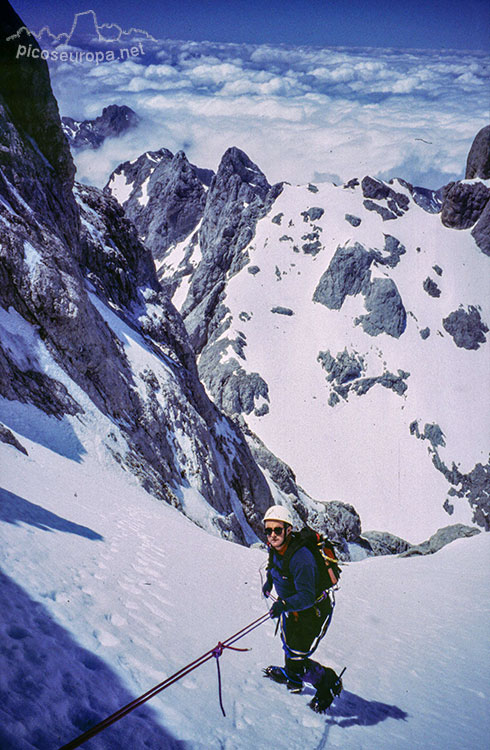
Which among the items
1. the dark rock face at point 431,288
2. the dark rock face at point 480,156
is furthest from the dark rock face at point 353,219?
the dark rock face at point 480,156

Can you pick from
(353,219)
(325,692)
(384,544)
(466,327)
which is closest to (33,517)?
(325,692)

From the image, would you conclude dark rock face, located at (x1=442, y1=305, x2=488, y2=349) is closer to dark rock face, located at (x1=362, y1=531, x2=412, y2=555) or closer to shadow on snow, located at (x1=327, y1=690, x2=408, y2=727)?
dark rock face, located at (x1=362, y1=531, x2=412, y2=555)

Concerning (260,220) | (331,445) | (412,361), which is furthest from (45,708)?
(260,220)

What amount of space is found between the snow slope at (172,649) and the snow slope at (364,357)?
62900 millimetres

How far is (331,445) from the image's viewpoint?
79.9m

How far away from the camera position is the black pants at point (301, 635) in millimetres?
4988

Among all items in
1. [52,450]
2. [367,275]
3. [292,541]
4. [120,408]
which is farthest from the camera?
[367,275]

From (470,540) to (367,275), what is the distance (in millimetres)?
80455

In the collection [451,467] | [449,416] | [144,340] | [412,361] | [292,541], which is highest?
[412,361]

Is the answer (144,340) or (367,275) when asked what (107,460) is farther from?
(367,275)

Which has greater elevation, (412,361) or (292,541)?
(412,361)

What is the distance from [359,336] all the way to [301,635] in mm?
91883

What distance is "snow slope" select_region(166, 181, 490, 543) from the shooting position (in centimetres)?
7412

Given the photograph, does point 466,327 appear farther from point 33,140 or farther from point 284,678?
point 284,678
